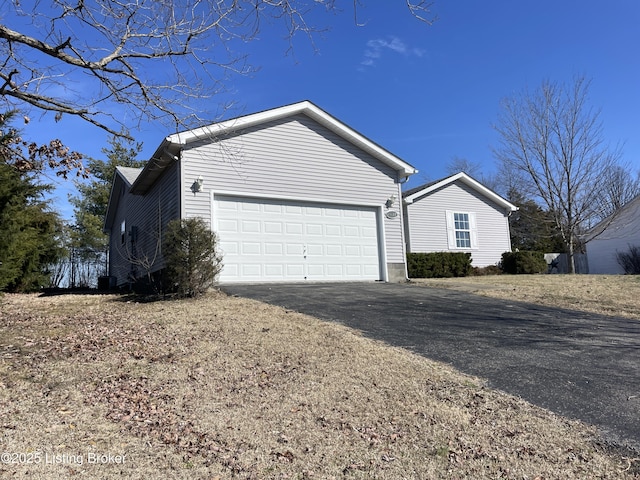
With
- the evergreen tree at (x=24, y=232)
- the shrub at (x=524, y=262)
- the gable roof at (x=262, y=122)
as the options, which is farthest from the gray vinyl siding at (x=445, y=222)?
the evergreen tree at (x=24, y=232)

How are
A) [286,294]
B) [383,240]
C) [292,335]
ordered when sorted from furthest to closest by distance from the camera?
[383,240] → [286,294] → [292,335]

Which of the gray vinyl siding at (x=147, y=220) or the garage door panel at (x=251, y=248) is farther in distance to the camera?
the gray vinyl siding at (x=147, y=220)

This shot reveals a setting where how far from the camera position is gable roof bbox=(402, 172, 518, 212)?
61.5 feet

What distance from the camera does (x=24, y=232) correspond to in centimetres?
1253

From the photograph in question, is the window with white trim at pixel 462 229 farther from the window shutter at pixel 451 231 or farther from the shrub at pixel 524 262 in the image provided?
the shrub at pixel 524 262

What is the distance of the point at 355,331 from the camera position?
6559mm

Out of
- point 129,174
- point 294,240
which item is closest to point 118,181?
point 129,174

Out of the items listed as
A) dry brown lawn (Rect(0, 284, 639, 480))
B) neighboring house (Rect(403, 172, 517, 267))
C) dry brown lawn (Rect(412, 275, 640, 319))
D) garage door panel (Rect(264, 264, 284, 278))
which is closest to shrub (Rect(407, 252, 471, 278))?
neighboring house (Rect(403, 172, 517, 267))

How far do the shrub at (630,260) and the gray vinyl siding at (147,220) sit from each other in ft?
69.0

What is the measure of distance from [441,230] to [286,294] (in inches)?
442

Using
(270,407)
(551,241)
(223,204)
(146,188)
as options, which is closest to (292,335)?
(270,407)

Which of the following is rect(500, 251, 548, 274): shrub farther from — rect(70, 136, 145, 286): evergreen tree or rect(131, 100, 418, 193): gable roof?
rect(70, 136, 145, 286): evergreen tree

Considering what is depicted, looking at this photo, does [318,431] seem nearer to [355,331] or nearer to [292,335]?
[292,335]

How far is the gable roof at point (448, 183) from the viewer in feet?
61.5
